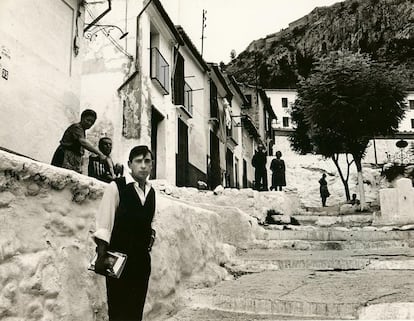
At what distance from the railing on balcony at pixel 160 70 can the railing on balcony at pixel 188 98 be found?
2.11 meters

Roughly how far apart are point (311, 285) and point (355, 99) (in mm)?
13826

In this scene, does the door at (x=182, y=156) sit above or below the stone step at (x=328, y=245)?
above

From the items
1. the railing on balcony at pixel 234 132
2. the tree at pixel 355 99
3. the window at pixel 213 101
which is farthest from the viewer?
the railing on balcony at pixel 234 132

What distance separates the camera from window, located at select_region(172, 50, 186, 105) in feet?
53.8

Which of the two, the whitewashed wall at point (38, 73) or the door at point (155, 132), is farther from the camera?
the door at point (155, 132)

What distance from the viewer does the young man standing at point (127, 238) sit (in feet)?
9.36

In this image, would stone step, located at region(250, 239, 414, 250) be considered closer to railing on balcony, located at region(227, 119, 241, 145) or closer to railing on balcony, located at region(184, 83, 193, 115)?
railing on balcony, located at region(184, 83, 193, 115)

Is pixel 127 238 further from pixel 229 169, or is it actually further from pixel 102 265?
pixel 229 169

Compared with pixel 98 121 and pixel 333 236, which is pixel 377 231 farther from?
pixel 98 121

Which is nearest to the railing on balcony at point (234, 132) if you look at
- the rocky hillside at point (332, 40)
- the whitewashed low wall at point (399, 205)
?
the whitewashed low wall at point (399, 205)

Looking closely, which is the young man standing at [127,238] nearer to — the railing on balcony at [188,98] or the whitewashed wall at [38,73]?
the whitewashed wall at [38,73]

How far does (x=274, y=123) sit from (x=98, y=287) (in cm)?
4560

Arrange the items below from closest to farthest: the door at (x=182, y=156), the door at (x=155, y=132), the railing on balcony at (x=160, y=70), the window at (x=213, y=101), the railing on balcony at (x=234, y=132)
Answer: the railing on balcony at (x=160, y=70), the door at (x=155, y=132), the door at (x=182, y=156), the window at (x=213, y=101), the railing on balcony at (x=234, y=132)

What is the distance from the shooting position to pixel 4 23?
772 cm
